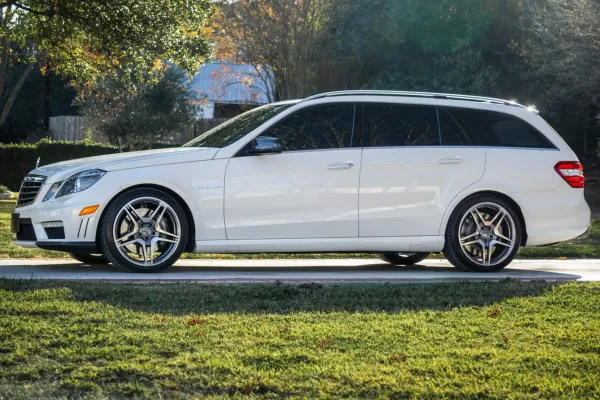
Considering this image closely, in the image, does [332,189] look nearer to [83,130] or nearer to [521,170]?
[521,170]

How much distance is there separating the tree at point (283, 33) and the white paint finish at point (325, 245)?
2226 cm

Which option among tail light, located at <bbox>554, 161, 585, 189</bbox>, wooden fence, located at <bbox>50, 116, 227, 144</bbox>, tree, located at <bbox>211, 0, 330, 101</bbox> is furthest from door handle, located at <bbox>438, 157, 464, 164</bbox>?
wooden fence, located at <bbox>50, 116, 227, 144</bbox>

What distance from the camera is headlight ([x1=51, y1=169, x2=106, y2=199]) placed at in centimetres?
902

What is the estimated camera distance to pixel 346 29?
34719mm

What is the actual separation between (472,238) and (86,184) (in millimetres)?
3843

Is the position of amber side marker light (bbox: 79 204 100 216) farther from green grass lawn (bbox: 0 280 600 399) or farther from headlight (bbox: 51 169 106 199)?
green grass lawn (bbox: 0 280 600 399)

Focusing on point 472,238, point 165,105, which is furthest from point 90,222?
point 165,105

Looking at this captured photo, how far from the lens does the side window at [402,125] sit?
32.2 ft

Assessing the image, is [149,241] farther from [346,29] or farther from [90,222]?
[346,29]

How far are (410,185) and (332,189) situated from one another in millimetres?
802

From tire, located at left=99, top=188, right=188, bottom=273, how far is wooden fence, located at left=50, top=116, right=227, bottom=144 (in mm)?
33932

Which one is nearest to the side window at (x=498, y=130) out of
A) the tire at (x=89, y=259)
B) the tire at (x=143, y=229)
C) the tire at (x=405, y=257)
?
the tire at (x=405, y=257)

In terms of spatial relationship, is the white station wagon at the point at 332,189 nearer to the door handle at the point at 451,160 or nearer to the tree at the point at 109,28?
the door handle at the point at 451,160

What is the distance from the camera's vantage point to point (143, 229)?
29.8 feet
